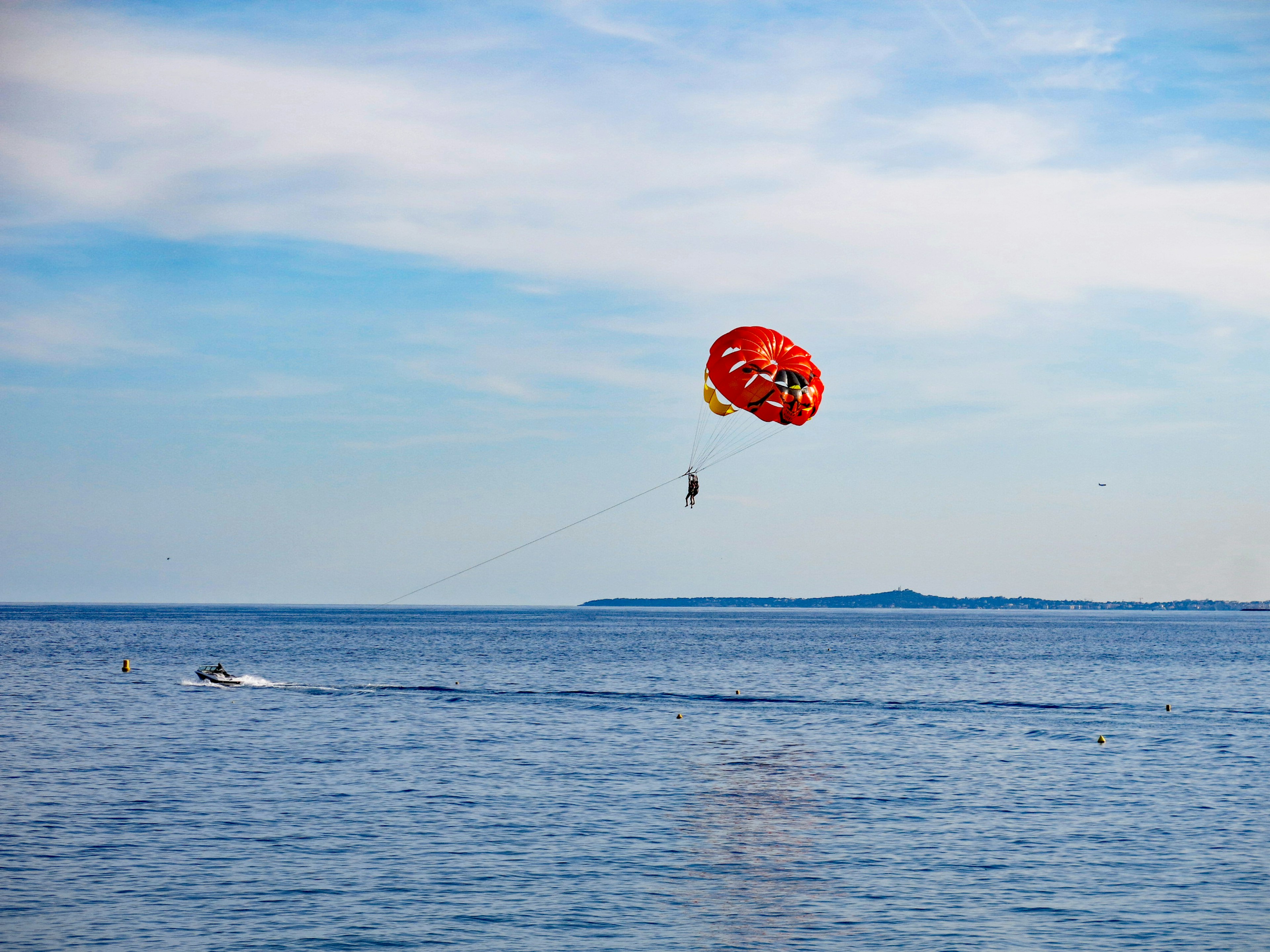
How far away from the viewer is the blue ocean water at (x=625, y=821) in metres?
23.6

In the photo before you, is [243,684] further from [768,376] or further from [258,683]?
[768,376]

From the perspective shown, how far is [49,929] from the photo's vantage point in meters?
22.9

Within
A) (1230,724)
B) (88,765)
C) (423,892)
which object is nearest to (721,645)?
(1230,724)

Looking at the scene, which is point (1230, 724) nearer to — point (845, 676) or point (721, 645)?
point (845, 676)

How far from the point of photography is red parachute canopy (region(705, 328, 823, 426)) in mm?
42094

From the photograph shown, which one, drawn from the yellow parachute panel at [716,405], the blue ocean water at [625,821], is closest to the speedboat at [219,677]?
the blue ocean water at [625,821]

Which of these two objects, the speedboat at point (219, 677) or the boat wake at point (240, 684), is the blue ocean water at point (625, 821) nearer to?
the speedboat at point (219, 677)

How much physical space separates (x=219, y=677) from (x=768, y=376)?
47180mm

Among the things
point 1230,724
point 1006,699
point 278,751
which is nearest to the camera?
point 278,751

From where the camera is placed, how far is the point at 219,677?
241 feet

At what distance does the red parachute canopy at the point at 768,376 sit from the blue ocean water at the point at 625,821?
1312 cm

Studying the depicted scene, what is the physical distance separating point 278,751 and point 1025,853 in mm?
A: 28857

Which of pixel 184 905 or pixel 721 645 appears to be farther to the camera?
pixel 721 645

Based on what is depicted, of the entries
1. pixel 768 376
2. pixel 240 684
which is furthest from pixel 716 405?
pixel 240 684
